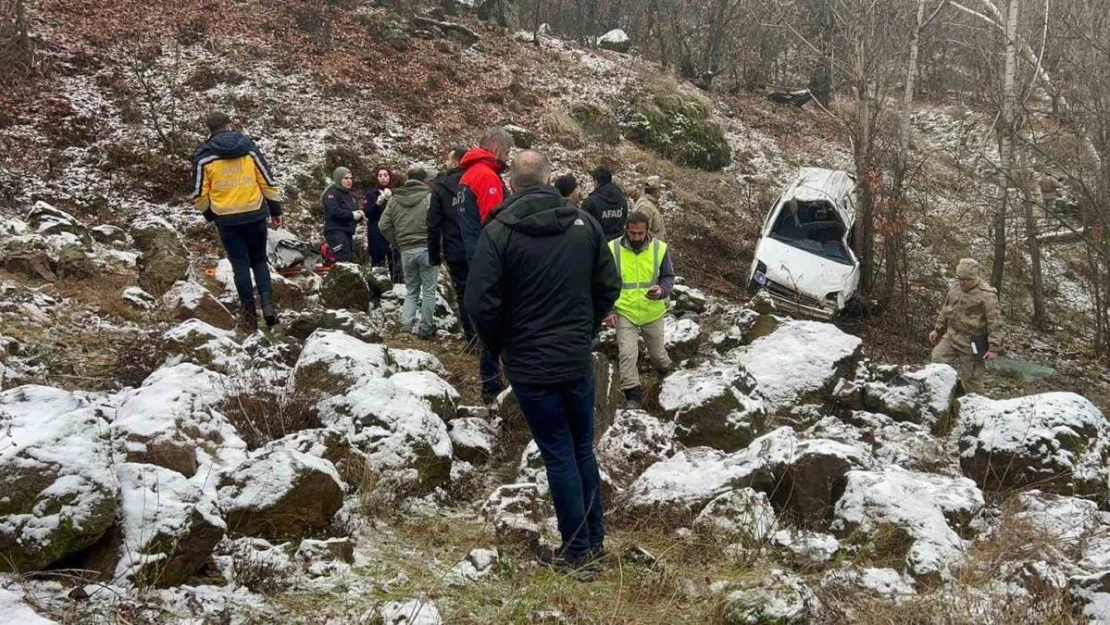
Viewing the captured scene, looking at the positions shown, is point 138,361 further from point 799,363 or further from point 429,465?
point 799,363

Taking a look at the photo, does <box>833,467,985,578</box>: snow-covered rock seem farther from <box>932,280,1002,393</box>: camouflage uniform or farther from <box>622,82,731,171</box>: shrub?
<box>622,82,731,171</box>: shrub

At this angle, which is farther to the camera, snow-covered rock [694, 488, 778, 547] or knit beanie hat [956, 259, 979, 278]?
knit beanie hat [956, 259, 979, 278]

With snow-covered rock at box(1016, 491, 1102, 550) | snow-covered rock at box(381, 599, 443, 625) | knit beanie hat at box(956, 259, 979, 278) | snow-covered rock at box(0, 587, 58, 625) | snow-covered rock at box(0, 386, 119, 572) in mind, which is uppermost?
snow-covered rock at box(0, 386, 119, 572)

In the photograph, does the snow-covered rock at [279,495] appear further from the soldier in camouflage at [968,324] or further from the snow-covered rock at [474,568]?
the soldier in camouflage at [968,324]

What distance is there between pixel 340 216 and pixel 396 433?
235 inches

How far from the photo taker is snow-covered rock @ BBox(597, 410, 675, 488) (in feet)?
17.0

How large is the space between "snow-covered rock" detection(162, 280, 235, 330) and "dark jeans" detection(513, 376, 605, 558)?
4.23m

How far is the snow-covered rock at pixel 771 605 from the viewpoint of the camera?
3.09 meters

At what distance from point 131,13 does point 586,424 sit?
17.2 m

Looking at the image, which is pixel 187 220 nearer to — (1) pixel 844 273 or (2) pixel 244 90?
(2) pixel 244 90

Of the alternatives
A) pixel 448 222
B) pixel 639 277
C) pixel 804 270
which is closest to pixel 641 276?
pixel 639 277

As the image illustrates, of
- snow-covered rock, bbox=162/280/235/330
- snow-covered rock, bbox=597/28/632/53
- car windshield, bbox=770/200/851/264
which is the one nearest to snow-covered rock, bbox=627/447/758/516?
snow-covered rock, bbox=162/280/235/330

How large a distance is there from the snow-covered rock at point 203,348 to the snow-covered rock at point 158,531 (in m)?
2.14

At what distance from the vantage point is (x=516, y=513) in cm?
409
